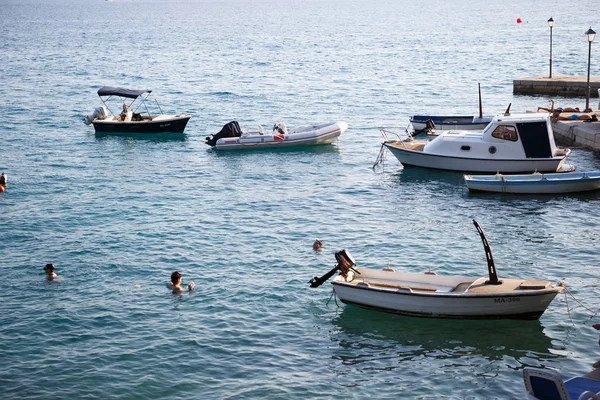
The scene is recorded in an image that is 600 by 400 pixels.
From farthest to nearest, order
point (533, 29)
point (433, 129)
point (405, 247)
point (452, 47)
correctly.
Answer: point (533, 29), point (452, 47), point (433, 129), point (405, 247)

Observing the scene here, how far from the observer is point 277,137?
44219mm

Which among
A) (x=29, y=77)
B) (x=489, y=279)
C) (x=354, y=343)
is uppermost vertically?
(x=29, y=77)

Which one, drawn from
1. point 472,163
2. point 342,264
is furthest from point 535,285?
point 472,163

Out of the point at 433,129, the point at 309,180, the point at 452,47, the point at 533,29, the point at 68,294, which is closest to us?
the point at 68,294

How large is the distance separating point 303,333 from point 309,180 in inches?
683

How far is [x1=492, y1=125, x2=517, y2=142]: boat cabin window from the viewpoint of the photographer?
3516 centimetres

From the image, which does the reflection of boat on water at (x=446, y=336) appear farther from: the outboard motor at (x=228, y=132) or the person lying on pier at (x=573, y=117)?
the person lying on pier at (x=573, y=117)

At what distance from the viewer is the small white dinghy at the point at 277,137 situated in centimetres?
4428

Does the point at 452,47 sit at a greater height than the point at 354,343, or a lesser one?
greater

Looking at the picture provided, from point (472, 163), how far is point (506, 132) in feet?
6.64

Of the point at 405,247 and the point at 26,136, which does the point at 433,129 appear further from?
the point at 26,136

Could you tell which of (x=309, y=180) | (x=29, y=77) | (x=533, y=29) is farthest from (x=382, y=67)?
(x=533, y=29)

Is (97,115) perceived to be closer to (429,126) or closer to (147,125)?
(147,125)

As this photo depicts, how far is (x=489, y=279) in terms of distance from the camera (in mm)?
21516
